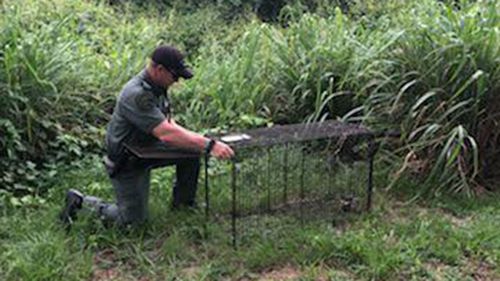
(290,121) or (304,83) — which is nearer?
(304,83)

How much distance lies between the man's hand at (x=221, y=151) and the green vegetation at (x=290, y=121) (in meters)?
0.60

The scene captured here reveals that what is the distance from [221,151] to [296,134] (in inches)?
27.9

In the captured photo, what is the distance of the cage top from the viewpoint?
4066 mm

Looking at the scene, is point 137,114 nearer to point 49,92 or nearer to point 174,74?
point 174,74

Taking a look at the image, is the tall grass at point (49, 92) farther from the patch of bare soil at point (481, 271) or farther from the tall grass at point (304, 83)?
the patch of bare soil at point (481, 271)

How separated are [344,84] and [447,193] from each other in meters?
1.33

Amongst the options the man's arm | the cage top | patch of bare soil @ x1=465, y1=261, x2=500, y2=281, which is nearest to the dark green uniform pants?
the man's arm

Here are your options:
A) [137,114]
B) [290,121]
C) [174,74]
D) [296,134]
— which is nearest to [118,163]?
[137,114]

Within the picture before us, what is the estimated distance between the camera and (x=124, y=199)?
407cm

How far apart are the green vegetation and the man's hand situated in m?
0.60

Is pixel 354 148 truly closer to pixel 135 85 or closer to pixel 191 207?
pixel 191 207

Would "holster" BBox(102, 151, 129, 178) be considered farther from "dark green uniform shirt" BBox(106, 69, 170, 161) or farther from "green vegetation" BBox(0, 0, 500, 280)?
"green vegetation" BBox(0, 0, 500, 280)

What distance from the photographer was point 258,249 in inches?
154

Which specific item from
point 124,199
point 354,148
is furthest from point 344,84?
point 124,199
